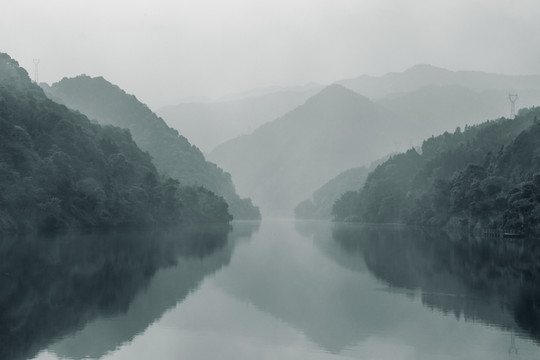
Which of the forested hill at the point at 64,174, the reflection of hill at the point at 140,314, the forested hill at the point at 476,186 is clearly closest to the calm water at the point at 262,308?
the reflection of hill at the point at 140,314

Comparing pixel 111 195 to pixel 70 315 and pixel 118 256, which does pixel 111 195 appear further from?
pixel 70 315

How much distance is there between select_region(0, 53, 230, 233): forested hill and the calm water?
4071cm

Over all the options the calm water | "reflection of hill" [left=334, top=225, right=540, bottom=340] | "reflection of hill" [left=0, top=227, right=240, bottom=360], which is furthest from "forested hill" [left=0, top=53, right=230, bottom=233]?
"reflection of hill" [left=334, top=225, right=540, bottom=340]

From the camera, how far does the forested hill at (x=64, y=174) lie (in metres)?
92.0

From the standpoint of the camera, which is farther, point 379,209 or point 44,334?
point 379,209

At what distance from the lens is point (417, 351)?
22.4 m

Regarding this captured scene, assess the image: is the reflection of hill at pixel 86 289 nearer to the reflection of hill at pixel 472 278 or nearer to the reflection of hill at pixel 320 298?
the reflection of hill at pixel 320 298

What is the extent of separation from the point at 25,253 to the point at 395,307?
3083cm

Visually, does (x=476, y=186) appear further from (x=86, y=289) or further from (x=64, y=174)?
(x=86, y=289)

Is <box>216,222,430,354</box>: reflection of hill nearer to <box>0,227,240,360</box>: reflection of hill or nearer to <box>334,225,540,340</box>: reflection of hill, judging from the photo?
<box>334,225,540,340</box>: reflection of hill

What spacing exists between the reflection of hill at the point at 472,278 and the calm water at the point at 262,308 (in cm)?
9

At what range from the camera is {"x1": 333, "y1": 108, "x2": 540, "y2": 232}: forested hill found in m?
92.4

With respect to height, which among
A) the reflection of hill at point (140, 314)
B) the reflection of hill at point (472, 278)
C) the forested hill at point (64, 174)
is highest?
the forested hill at point (64, 174)

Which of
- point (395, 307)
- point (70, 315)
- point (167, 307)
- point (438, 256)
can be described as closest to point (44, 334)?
point (70, 315)
